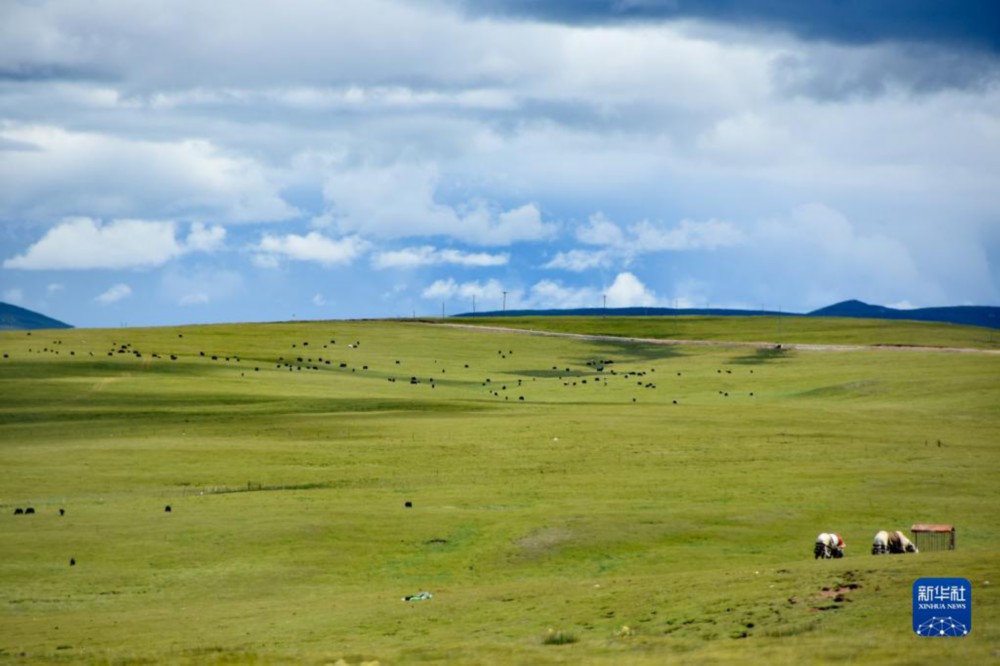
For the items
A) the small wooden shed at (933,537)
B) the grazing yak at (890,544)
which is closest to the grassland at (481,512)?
the small wooden shed at (933,537)

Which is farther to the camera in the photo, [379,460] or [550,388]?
[550,388]

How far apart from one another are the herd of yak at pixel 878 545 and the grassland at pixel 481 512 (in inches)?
88.2

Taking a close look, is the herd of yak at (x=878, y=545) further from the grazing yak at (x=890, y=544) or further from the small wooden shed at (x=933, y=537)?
the small wooden shed at (x=933, y=537)

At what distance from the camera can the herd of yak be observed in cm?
4759

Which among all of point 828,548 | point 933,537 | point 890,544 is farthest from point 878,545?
point 933,537

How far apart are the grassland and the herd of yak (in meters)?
2.24

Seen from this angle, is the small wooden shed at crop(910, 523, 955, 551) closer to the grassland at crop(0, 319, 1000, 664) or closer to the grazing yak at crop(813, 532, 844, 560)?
the grassland at crop(0, 319, 1000, 664)

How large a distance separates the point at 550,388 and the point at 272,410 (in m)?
37.0

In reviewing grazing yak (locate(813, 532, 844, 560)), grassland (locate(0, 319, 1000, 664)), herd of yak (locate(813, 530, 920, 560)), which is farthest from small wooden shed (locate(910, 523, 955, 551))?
grazing yak (locate(813, 532, 844, 560))

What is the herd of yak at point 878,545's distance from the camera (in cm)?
4759

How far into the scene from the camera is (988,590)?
1316 inches

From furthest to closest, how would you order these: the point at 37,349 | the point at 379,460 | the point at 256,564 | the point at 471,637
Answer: the point at 37,349
the point at 379,460
the point at 256,564
the point at 471,637

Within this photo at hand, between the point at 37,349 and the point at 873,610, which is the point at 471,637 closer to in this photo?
the point at 873,610

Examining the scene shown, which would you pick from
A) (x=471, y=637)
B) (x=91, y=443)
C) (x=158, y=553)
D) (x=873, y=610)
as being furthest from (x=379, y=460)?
(x=873, y=610)
